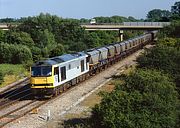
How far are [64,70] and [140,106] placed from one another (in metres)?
13.9

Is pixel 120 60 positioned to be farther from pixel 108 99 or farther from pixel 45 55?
pixel 108 99

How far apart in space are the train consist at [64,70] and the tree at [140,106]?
365 inches

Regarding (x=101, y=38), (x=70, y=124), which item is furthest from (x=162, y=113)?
(x=101, y=38)

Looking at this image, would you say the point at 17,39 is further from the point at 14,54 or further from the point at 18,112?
the point at 18,112

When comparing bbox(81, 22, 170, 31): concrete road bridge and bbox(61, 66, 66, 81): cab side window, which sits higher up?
bbox(81, 22, 170, 31): concrete road bridge

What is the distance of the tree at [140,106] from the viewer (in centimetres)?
1829

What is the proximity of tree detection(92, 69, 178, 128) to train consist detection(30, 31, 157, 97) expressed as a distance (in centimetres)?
928

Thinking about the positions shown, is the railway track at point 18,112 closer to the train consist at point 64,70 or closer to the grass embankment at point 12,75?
the train consist at point 64,70

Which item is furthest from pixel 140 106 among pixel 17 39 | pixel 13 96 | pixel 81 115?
pixel 17 39

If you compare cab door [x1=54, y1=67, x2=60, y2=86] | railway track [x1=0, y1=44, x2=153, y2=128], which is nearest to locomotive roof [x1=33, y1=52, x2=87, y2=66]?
cab door [x1=54, y1=67, x2=60, y2=86]

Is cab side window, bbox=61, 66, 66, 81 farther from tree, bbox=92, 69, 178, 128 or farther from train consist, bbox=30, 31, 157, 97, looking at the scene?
tree, bbox=92, 69, 178, 128

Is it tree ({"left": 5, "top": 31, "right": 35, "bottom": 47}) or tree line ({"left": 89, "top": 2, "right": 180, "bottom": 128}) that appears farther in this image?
tree ({"left": 5, "top": 31, "right": 35, "bottom": 47})

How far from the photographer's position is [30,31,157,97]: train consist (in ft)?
98.4

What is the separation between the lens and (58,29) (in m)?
96.0
